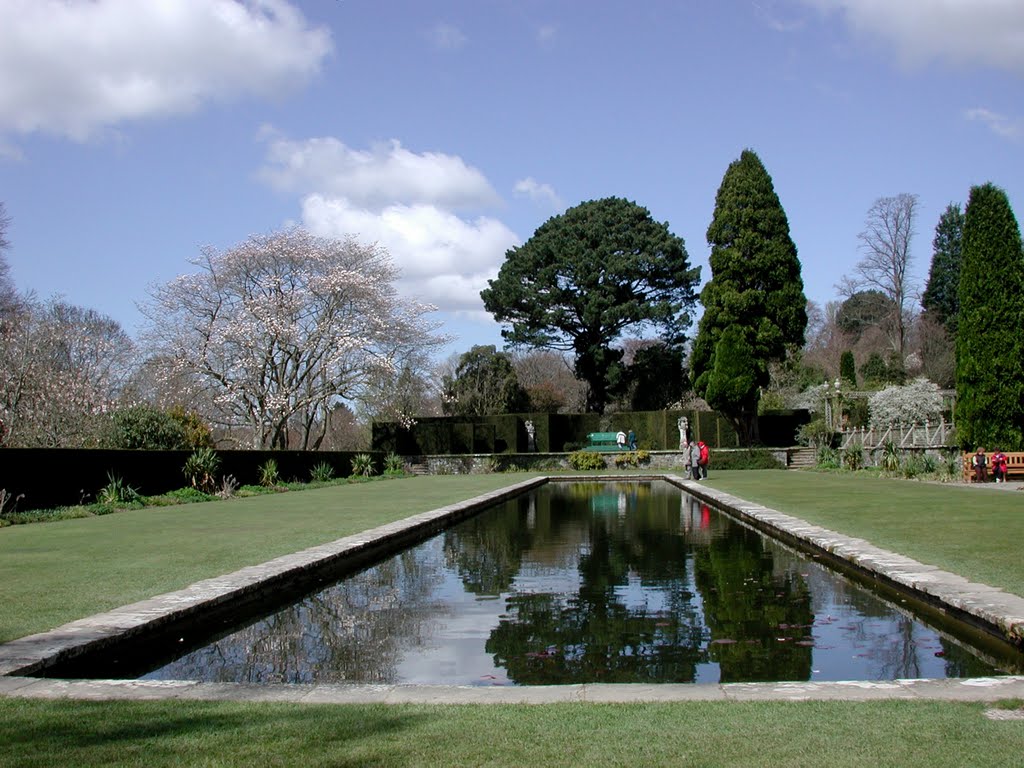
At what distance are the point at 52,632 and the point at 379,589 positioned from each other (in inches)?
133

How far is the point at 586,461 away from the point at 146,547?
27690 millimetres

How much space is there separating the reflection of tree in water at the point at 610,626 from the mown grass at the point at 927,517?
2.36 metres

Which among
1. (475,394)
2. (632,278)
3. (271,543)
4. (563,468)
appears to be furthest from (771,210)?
(271,543)

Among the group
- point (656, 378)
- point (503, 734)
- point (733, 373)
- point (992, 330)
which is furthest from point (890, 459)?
point (503, 734)

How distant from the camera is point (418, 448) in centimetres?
4181

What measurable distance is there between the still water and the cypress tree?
16336mm

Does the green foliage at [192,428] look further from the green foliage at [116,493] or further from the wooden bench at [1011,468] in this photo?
the wooden bench at [1011,468]

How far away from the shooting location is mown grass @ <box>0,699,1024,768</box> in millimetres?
3434

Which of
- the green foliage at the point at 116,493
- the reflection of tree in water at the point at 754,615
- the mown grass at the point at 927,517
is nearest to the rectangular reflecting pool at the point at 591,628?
the reflection of tree in water at the point at 754,615

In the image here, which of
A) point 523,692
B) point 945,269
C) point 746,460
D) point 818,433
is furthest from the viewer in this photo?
point 945,269

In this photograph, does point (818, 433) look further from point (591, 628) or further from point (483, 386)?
point (591, 628)

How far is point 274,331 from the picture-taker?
32.0 metres

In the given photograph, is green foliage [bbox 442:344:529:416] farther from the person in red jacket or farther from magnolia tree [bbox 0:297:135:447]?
the person in red jacket

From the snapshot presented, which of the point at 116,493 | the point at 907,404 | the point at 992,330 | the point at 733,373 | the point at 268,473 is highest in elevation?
the point at 992,330
